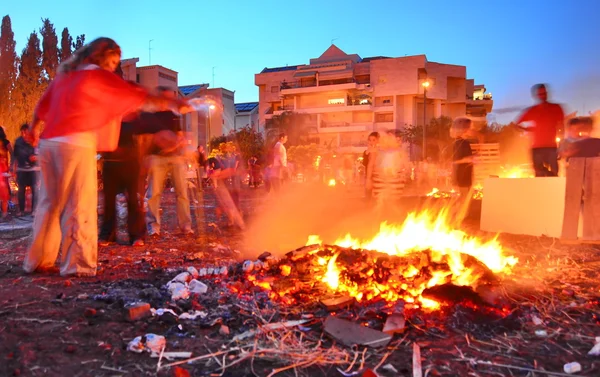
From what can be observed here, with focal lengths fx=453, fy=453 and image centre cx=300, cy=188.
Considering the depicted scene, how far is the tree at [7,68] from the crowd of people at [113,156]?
55.4 ft

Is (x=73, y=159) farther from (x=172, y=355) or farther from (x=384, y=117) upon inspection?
(x=384, y=117)

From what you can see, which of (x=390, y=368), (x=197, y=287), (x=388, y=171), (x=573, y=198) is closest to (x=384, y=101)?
(x=388, y=171)

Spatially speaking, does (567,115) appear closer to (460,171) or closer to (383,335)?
(460,171)

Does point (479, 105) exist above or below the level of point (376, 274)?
above

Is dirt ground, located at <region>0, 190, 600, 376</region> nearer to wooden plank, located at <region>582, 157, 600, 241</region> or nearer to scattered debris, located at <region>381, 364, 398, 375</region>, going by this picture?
scattered debris, located at <region>381, 364, 398, 375</region>

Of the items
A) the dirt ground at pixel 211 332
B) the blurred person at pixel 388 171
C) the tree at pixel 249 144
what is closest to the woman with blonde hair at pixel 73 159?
the dirt ground at pixel 211 332

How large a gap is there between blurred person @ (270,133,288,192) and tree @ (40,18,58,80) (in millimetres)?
20888

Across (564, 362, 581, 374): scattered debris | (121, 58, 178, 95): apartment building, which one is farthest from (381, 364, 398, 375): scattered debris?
(121, 58, 178, 95): apartment building

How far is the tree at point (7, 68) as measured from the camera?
24.2 metres

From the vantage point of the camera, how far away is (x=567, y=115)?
7.99 m

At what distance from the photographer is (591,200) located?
6059 millimetres

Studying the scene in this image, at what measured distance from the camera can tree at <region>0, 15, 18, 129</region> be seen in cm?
2416

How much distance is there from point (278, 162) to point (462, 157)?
244 inches

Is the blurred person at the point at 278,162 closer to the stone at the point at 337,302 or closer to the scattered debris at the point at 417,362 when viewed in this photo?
the stone at the point at 337,302
